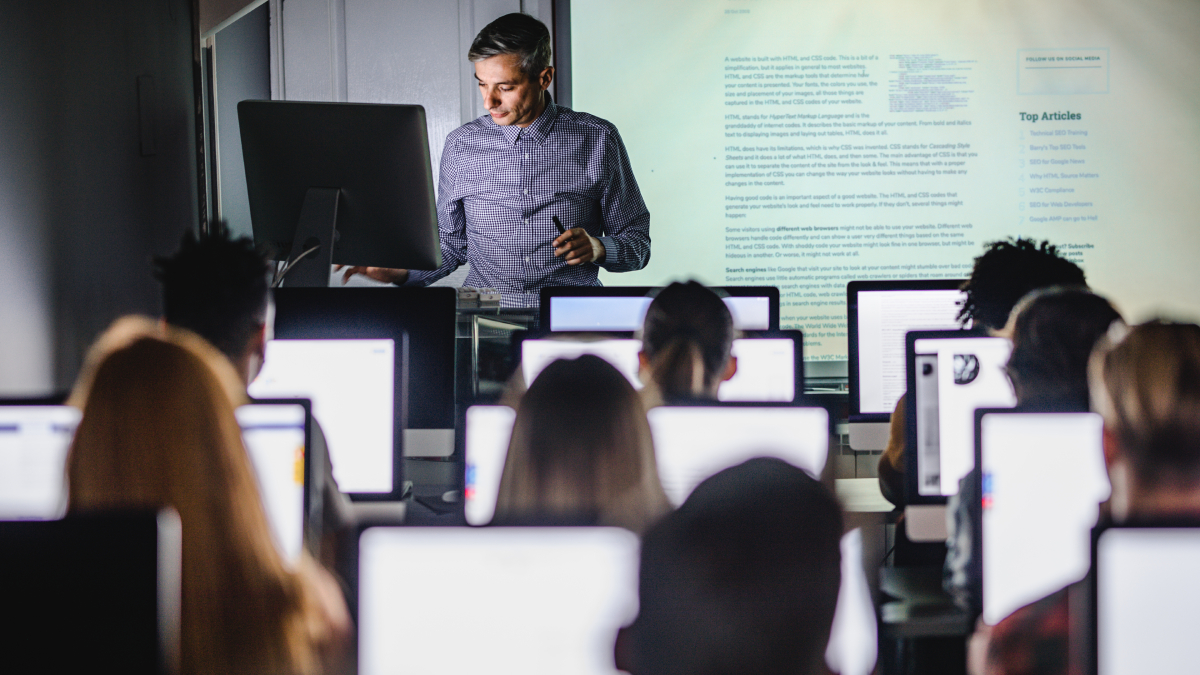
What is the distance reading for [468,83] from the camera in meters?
4.41

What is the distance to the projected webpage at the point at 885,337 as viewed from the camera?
2.44 metres

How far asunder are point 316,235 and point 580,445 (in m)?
1.46

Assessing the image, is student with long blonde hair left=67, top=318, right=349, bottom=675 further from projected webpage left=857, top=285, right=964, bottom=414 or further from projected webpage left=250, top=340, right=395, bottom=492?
projected webpage left=857, top=285, right=964, bottom=414

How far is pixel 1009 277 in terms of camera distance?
7.46ft

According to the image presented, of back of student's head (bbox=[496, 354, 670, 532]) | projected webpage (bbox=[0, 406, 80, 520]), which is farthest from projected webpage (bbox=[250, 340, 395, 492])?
back of student's head (bbox=[496, 354, 670, 532])

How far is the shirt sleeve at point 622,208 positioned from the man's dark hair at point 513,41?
45 cm

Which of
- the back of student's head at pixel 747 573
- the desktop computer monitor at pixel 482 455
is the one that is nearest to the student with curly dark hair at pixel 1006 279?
the desktop computer monitor at pixel 482 455

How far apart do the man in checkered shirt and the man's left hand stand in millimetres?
279

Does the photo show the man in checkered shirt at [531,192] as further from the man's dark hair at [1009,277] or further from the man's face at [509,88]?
the man's dark hair at [1009,277]

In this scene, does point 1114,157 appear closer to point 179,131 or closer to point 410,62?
point 410,62

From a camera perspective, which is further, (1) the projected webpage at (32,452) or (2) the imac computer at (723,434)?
(2) the imac computer at (723,434)

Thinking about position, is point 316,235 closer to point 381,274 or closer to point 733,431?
point 381,274

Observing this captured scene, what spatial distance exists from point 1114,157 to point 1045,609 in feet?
13.1

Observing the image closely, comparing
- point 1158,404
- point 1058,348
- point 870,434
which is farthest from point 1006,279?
point 1158,404
